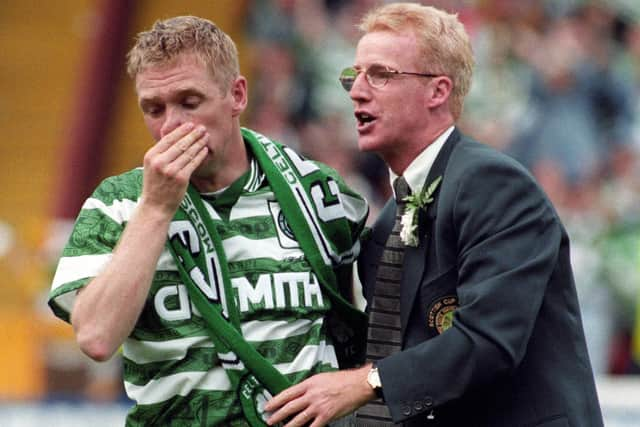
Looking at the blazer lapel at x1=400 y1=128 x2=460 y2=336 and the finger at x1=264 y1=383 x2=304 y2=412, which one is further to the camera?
the blazer lapel at x1=400 y1=128 x2=460 y2=336

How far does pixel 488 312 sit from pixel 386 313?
441 millimetres

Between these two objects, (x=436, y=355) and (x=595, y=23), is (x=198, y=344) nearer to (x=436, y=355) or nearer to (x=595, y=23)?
(x=436, y=355)

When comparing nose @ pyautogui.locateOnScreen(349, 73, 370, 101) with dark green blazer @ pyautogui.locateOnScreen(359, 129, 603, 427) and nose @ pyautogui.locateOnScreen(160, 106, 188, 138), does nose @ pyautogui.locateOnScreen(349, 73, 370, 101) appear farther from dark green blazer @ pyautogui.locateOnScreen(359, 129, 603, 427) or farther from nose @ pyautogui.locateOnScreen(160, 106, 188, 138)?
nose @ pyautogui.locateOnScreen(160, 106, 188, 138)

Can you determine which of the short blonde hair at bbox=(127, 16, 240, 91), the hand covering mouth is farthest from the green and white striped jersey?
the hand covering mouth

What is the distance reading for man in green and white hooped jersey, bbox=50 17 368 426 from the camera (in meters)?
3.32

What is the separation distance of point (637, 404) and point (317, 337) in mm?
4771

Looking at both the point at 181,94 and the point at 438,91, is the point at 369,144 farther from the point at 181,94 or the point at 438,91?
the point at 181,94

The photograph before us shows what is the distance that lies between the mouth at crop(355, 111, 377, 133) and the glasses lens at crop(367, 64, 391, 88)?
0.09 meters

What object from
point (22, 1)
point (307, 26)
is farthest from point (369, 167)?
point (22, 1)

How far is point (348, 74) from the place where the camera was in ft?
12.6

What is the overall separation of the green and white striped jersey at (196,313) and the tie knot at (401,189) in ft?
1.18

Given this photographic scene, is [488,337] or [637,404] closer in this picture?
[488,337]

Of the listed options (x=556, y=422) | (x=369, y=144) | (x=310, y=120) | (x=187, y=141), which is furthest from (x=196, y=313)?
(x=310, y=120)

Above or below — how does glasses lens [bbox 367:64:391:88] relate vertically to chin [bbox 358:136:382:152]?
above
